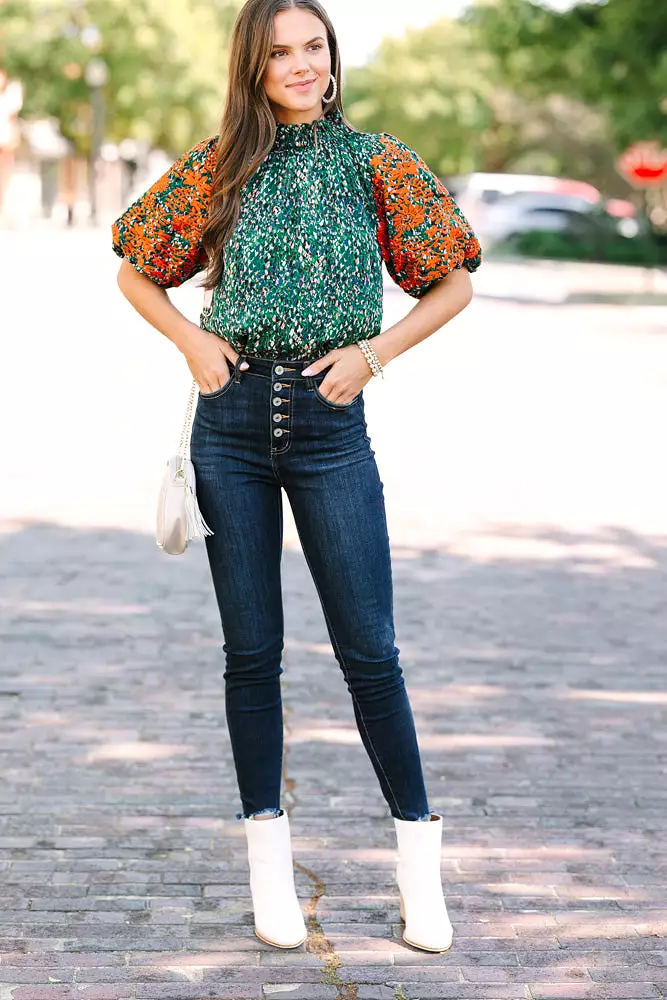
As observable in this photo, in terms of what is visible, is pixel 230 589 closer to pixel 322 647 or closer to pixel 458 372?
pixel 322 647

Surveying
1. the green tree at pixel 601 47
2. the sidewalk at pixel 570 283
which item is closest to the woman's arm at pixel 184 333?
the sidewalk at pixel 570 283

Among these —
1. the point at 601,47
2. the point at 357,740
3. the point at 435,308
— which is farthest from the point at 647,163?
the point at 435,308

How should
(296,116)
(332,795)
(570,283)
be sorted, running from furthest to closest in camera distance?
1. (570,283)
2. (332,795)
3. (296,116)

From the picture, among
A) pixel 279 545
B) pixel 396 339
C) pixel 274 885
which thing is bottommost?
pixel 274 885

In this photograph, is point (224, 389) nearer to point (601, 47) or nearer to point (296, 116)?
point (296, 116)

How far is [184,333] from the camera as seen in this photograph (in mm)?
3273

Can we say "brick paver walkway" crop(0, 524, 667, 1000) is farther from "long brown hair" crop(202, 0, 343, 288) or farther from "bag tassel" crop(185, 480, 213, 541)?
"long brown hair" crop(202, 0, 343, 288)

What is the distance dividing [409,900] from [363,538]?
2.66 ft

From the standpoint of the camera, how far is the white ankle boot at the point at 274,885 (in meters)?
3.38

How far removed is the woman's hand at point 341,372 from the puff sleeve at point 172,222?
370 millimetres

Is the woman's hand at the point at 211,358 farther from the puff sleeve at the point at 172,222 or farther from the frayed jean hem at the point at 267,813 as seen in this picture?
the frayed jean hem at the point at 267,813

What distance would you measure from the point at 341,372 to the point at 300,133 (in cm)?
51

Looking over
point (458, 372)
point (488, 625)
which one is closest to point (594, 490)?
point (488, 625)

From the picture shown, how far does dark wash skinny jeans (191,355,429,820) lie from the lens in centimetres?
320
